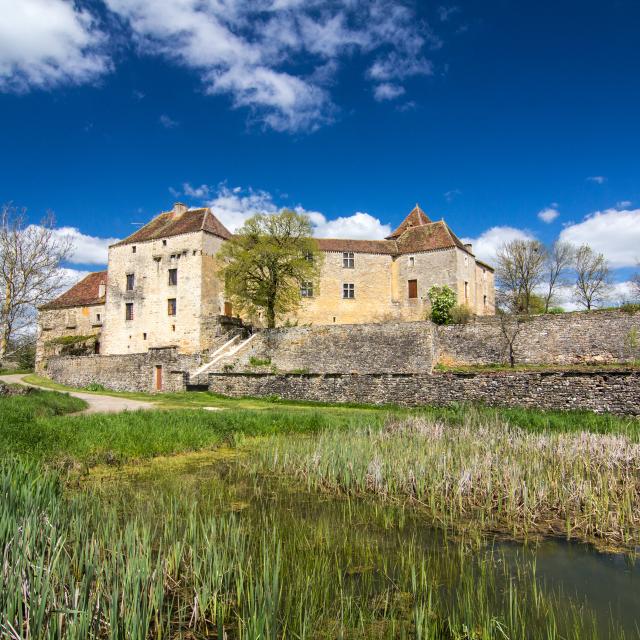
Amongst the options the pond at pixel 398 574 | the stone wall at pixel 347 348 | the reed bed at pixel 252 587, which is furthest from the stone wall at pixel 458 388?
the reed bed at pixel 252 587

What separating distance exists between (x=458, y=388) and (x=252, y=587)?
699 inches

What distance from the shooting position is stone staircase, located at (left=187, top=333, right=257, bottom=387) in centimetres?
2923

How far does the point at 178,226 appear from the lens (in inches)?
1577

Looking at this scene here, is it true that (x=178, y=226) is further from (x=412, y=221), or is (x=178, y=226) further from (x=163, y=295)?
(x=412, y=221)

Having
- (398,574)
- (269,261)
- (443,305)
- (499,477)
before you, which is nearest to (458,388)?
(499,477)

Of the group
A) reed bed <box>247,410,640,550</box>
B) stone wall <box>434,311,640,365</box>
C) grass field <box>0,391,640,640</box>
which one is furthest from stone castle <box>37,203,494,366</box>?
reed bed <box>247,410,640,550</box>

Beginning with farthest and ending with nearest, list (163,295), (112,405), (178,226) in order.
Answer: (178,226) → (163,295) → (112,405)

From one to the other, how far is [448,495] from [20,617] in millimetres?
5898

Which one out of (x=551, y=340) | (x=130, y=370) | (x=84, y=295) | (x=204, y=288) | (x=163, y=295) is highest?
(x=84, y=295)

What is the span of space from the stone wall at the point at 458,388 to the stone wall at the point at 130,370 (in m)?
3.53

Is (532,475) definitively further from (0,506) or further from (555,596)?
(0,506)

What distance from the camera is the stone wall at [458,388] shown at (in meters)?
17.3

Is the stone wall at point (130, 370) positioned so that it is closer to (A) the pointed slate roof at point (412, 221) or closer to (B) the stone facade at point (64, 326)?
(B) the stone facade at point (64, 326)

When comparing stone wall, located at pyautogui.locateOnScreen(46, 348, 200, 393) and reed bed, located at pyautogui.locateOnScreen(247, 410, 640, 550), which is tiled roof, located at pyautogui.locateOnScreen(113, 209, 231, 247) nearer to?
stone wall, located at pyautogui.locateOnScreen(46, 348, 200, 393)
